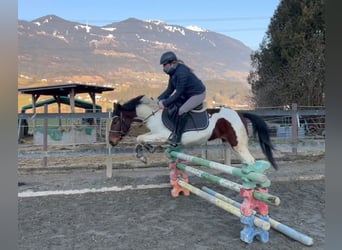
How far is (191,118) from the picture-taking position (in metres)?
3.68

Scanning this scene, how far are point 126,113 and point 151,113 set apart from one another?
280mm

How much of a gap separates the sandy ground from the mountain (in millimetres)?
Answer: 27523

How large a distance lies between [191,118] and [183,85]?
386 mm

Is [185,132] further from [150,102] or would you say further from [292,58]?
[292,58]

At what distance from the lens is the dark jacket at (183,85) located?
3482 millimetres

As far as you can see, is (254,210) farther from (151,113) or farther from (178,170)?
(151,113)

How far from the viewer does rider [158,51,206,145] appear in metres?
3.49

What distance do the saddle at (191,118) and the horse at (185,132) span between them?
0.12 ft

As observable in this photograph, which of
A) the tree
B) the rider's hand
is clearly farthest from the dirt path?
the tree

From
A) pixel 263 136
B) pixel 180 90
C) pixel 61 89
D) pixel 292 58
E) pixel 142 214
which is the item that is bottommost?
pixel 142 214

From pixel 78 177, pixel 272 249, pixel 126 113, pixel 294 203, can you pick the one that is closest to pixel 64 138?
pixel 78 177

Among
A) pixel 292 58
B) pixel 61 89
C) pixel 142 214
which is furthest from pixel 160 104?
pixel 292 58

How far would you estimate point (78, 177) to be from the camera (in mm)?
4730

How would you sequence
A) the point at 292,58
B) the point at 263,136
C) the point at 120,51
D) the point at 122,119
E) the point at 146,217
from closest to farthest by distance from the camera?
the point at 146,217 < the point at 122,119 < the point at 263,136 < the point at 292,58 < the point at 120,51
